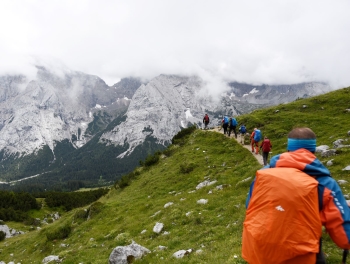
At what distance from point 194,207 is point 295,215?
49.5ft

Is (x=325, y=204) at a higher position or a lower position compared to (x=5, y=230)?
higher

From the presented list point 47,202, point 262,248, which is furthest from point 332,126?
point 47,202

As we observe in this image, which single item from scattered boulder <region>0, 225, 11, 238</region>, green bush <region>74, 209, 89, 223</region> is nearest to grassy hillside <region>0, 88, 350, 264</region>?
green bush <region>74, 209, 89, 223</region>

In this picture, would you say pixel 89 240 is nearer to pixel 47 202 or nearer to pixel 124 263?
pixel 124 263

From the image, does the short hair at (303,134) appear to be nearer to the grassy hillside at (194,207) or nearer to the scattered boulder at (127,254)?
the grassy hillside at (194,207)

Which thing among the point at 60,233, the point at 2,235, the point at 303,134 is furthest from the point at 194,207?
the point at 2,235

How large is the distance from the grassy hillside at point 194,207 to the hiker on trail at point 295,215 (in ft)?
14.1

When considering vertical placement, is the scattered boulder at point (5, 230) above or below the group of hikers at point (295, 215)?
below

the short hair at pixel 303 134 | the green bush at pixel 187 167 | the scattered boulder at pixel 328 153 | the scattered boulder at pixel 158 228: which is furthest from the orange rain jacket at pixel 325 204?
the green bush at pixel 187 167

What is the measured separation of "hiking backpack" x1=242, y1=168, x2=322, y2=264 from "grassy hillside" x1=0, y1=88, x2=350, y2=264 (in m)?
4.53

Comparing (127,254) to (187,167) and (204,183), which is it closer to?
(204,183)

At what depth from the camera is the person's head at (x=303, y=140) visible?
5465mm

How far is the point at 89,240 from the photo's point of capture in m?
21.3

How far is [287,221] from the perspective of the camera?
14.6ft
